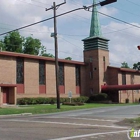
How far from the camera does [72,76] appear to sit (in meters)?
57.8

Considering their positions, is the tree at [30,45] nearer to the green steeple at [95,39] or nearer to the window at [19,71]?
the green steeple at [95,39]

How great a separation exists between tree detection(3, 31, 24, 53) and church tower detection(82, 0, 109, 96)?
16076mm

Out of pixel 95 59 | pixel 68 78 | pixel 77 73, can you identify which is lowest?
pixel 68 78

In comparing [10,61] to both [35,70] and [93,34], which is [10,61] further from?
[93,34]

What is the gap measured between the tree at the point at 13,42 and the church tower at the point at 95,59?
16076mm

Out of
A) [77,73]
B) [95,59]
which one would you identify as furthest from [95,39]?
A: [77,73]

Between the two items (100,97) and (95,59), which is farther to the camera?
(95,59)

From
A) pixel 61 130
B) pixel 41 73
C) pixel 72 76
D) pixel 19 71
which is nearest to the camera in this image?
pixel 61 130

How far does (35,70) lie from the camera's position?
49875 mm

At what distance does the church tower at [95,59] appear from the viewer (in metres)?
60.8

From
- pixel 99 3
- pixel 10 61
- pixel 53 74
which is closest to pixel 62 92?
pixel 53 74

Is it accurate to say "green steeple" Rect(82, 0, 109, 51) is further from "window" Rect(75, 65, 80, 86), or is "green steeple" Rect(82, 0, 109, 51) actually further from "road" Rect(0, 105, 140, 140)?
"road" Rect(0, 105, 140, 140)

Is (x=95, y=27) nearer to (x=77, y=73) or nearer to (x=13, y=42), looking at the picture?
(x=77, y=73)

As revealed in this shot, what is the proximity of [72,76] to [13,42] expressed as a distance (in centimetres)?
2018
